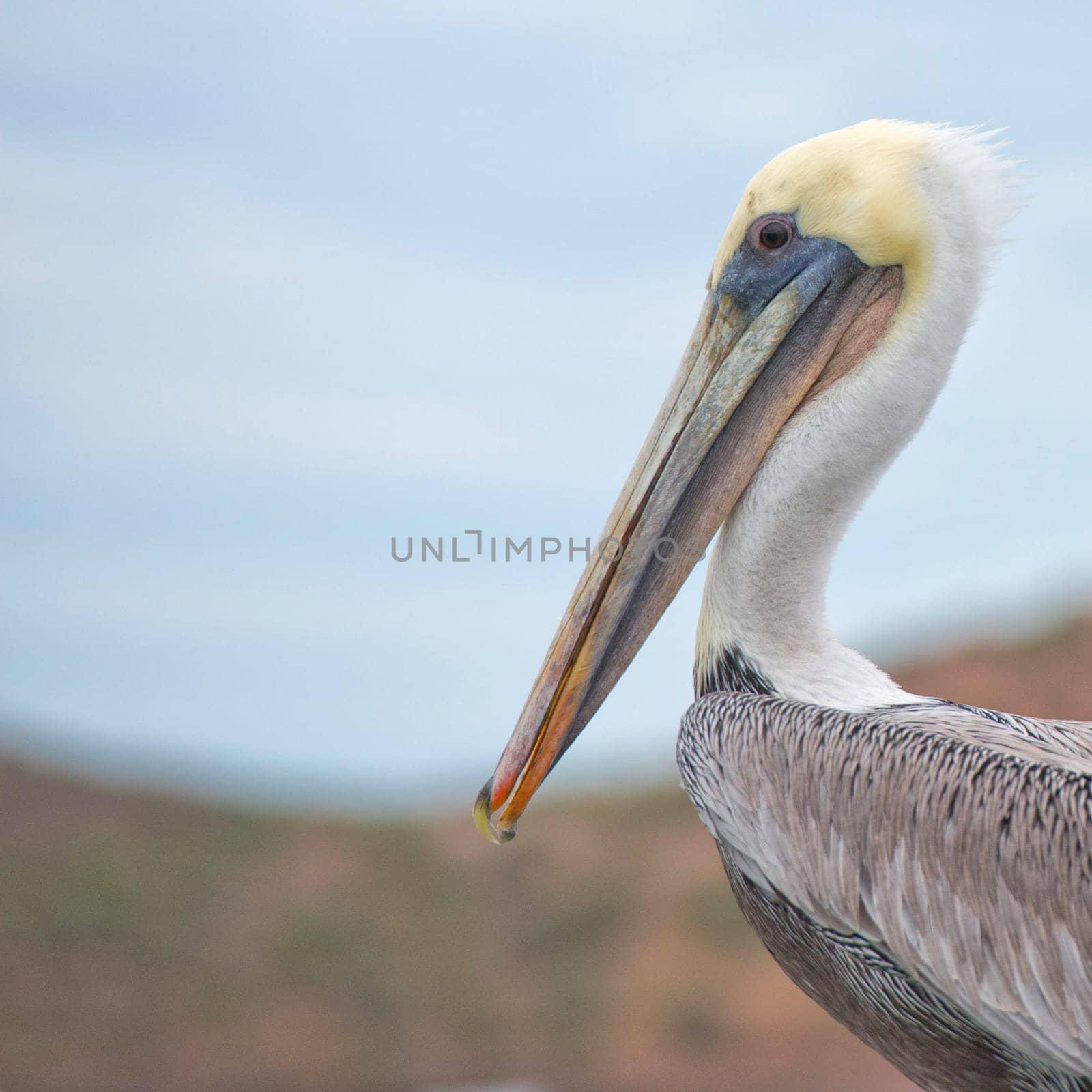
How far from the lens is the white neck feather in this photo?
3146mm

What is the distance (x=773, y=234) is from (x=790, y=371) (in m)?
0.37

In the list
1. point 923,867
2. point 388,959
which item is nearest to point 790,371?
point 923,867

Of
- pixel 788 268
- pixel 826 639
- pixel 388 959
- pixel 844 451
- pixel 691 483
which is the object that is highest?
pixel 788 268

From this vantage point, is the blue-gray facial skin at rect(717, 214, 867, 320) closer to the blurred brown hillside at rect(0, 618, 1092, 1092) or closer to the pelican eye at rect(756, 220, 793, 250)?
the pelican eye at rect(756, 220, 793, 250)

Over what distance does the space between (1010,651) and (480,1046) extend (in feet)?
22.2

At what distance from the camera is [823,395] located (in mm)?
3217

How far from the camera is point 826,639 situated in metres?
3.21

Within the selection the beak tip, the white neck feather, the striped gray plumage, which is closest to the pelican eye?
the white neck feather

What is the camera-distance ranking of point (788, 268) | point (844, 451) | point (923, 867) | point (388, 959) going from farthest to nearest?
point (388, 959) < point (788, 268) < point (844, 451) < point (923, 867)

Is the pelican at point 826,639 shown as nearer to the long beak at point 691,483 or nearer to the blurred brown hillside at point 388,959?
the long beak at point 691,483

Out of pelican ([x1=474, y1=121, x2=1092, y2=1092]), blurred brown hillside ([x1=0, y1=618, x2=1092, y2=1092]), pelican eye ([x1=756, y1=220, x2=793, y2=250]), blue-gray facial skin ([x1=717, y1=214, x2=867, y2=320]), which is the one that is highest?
pelican eye ([x1=756, y1=220, x2=793, y2=250])

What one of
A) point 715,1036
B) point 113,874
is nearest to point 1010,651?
point 715,1036

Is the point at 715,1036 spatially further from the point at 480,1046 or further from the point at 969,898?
the point at 969,898

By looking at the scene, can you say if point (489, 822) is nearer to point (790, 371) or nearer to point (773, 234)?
point (790, 371)
